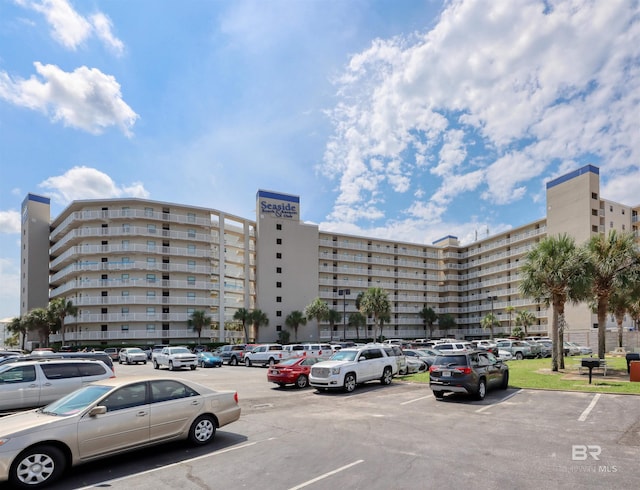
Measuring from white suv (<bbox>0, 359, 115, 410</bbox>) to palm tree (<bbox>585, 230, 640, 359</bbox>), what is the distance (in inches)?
980

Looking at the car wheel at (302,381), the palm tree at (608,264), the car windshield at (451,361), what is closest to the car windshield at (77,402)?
the car windshield at (451,361)

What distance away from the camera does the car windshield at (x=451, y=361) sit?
15.6 m

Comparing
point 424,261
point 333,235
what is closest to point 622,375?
point 333,235

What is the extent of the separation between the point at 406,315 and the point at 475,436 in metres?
73.0

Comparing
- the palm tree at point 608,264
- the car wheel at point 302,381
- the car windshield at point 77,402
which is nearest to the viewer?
the car windshield at point 77,402

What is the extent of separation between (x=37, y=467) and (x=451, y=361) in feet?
42.1

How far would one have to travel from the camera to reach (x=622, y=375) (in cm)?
2155

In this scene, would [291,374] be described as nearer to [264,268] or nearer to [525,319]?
[264,268]

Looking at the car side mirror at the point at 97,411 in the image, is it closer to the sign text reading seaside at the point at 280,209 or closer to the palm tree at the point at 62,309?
the palm tree at the point at 62,309

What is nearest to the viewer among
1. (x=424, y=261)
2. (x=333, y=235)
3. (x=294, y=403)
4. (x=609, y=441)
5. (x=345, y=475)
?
(x=345, y=475)

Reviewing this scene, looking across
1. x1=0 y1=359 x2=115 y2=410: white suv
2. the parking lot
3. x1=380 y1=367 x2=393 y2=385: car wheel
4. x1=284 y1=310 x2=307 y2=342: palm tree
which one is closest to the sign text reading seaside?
x1=284 y1=310 x2=307 y2=342: palm tree

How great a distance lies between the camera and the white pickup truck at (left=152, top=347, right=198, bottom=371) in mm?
32791

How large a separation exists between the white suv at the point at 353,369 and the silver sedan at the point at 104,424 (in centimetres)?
873

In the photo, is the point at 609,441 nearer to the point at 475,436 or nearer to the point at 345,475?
the point at 475,436
